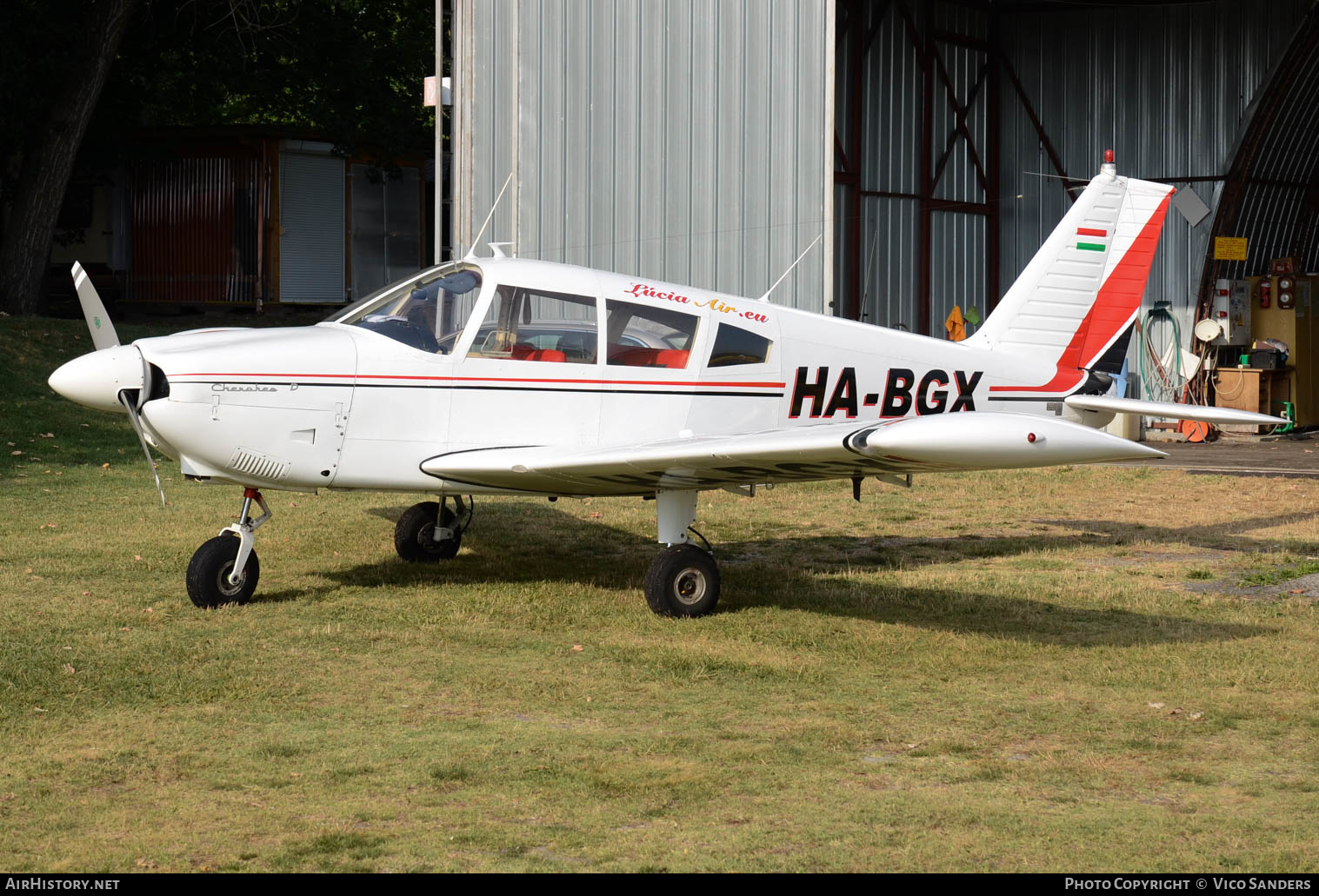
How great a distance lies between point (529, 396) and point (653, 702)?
8.68ft

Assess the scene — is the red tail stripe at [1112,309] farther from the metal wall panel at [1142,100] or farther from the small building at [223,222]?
the small building at [223,222]

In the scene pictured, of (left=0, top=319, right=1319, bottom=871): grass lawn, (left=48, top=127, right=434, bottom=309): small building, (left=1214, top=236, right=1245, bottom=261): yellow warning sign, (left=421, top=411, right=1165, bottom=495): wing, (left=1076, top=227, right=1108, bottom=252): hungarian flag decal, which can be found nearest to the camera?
(left=0, top=319, right=1319, bottom=871): grass lawn

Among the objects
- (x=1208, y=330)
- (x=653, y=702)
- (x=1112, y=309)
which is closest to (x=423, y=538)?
(x=653, y=702)

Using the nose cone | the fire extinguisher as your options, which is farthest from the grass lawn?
the fire extinguisher

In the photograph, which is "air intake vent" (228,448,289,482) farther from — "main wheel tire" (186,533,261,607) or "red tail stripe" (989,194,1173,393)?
"red tail stripe" (989,194,1173,393)

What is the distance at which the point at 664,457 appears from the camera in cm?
757

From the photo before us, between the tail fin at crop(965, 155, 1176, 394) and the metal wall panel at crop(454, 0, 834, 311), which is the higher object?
the metal wall panel at crop(454, 0, 834, 311)

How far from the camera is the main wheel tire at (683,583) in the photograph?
7965 millimetres

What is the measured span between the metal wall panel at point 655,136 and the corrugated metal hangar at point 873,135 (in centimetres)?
2

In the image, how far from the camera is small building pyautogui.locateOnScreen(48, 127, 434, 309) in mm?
25891

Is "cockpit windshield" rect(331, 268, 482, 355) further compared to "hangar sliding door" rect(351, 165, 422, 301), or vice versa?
"hangar sliding door" rect(351, 165, 422, 301)

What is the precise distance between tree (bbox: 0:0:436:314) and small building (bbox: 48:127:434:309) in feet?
2.42

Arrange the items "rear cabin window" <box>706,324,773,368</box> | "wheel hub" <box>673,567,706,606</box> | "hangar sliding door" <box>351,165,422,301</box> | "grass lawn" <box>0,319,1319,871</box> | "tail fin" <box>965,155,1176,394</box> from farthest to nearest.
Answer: "hangar sliding door" <box>351,165,422,301</box> → "tail fin" <box>965,155,1176,394</box> → "rear cabin window" <box>706,324,773,368</box> → "wheel hub" <box>673,567,706,606</box> → "grass lawn" <box>0,319,1319,871</box>

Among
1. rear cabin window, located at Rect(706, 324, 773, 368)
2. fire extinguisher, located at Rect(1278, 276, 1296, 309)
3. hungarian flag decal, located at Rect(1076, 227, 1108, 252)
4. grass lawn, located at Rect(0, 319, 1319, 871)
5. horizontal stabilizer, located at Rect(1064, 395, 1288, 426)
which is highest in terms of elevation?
fire extinguisher, located at Rect(1278, 276, 1296, 309)
